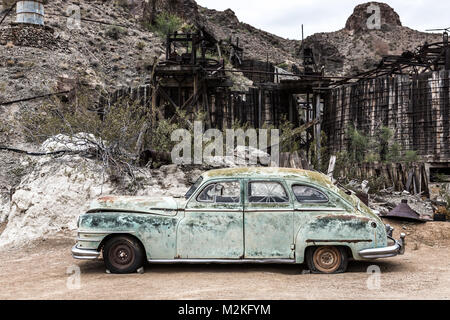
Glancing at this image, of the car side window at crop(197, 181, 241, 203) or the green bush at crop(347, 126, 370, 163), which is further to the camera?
the green bush at crop(347, 126, 370, 163)

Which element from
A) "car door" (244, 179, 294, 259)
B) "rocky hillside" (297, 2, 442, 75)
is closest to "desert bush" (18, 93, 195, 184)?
"car door" (244, 179, 294, 259)

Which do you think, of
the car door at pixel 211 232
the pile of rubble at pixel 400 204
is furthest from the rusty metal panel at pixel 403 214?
the car door at pixel 211 232

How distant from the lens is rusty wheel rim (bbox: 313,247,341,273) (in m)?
6.74

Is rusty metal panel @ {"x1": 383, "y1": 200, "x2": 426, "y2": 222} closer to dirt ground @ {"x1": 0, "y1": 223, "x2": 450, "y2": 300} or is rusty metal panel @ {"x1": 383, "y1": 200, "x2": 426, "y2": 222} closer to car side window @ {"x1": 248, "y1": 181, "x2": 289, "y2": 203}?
dirt ground @ {"x1": 0, "y1": 223, "x2": 450, "y2": 300}

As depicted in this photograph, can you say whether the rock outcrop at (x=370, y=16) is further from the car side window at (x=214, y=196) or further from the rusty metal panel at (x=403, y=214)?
the car side window at (x=214, y=196)

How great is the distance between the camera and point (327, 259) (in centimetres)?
678

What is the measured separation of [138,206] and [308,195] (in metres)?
2.56

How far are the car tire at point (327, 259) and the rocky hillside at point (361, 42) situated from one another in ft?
159

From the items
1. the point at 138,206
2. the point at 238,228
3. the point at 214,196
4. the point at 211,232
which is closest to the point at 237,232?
the point at 238,228

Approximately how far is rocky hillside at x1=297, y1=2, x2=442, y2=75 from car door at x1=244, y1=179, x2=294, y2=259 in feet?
159
